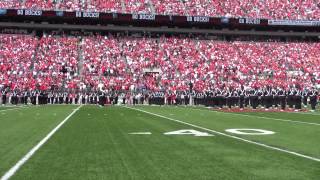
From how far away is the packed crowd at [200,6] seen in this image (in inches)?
2316

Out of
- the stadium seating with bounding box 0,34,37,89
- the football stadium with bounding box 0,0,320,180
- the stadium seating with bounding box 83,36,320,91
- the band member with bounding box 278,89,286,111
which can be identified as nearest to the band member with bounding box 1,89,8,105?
the football stadium with bounding box 0,0,320,180

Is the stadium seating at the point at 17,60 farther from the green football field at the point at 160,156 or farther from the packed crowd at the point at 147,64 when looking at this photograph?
the green football field at the point at 160,156

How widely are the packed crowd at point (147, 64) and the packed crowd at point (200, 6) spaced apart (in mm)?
3535

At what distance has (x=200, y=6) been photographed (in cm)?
6272

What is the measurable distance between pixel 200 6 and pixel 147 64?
13.6 m

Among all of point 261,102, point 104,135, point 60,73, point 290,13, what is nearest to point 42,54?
point 60,73

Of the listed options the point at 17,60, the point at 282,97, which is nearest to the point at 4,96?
the point at 17,60

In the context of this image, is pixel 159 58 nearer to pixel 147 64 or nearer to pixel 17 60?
pixel 147 64

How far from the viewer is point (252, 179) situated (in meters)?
6.55

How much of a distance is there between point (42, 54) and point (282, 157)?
1797 inches

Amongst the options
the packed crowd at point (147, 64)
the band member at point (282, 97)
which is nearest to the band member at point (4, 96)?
the packed crowd at point (147, 64)

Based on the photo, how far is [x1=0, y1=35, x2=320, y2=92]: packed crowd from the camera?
49.2 metres

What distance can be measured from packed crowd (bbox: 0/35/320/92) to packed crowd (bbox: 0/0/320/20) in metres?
3.54

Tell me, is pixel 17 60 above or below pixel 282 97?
above
